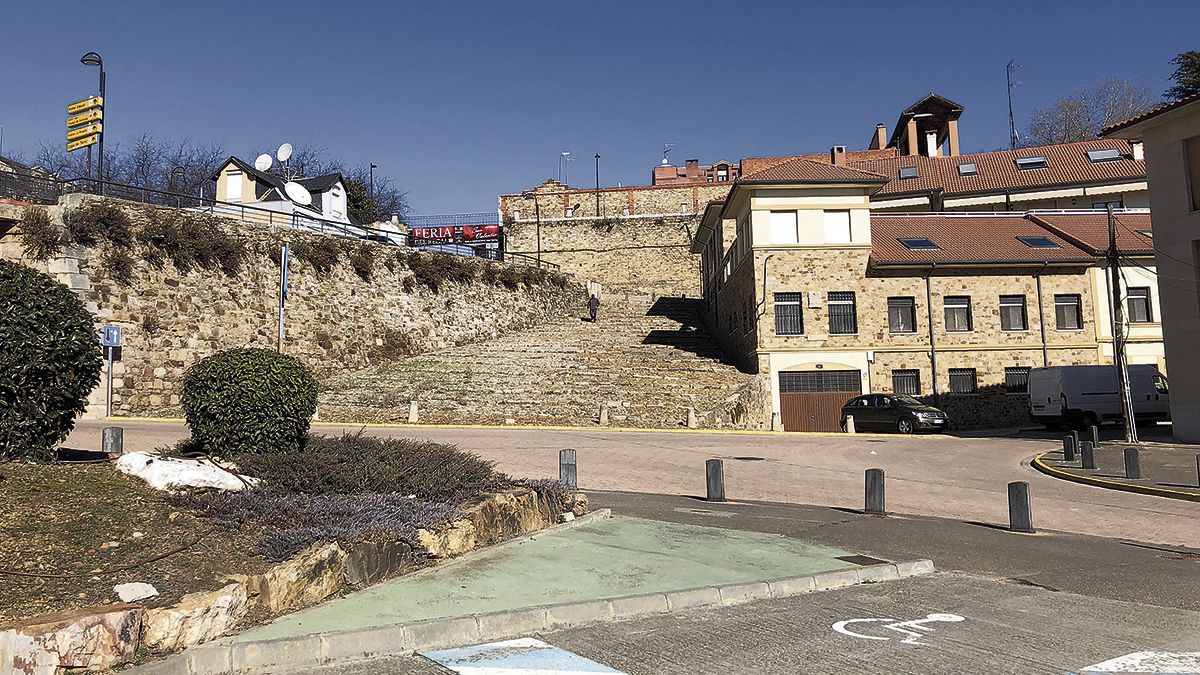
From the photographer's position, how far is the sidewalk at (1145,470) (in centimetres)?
1603

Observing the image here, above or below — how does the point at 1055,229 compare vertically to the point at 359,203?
below

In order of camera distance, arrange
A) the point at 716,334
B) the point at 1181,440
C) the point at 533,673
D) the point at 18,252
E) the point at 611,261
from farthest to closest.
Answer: the point at 611,261 < the point at 716,334 < the point at 18,252 < the point at 1181,440 < the point at 533,673

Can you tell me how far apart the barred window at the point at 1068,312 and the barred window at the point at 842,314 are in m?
8.43

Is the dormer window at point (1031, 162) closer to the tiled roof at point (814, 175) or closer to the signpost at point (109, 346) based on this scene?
the tiled roof at point (814, 175)

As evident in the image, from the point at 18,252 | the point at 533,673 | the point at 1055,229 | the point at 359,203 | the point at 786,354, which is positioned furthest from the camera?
the point at 359,203

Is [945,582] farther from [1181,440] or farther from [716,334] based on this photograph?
[716,334]

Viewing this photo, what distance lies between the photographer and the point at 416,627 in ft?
20.6

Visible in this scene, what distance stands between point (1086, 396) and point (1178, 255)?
21.9 feet

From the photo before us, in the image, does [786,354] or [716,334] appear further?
[716,334]

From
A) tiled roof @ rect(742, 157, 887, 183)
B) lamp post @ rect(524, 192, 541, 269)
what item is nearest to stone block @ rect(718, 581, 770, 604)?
tiled roof @ rect(742, 157, 887, 183)

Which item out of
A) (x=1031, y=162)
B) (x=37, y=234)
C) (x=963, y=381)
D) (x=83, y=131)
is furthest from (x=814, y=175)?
(x=37, y=234)

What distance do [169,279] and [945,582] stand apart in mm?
28073

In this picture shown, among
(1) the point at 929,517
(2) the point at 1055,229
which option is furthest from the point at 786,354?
(1) the point at 929,517

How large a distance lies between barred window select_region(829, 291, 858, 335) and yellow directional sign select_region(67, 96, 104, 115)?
85.7 ft
